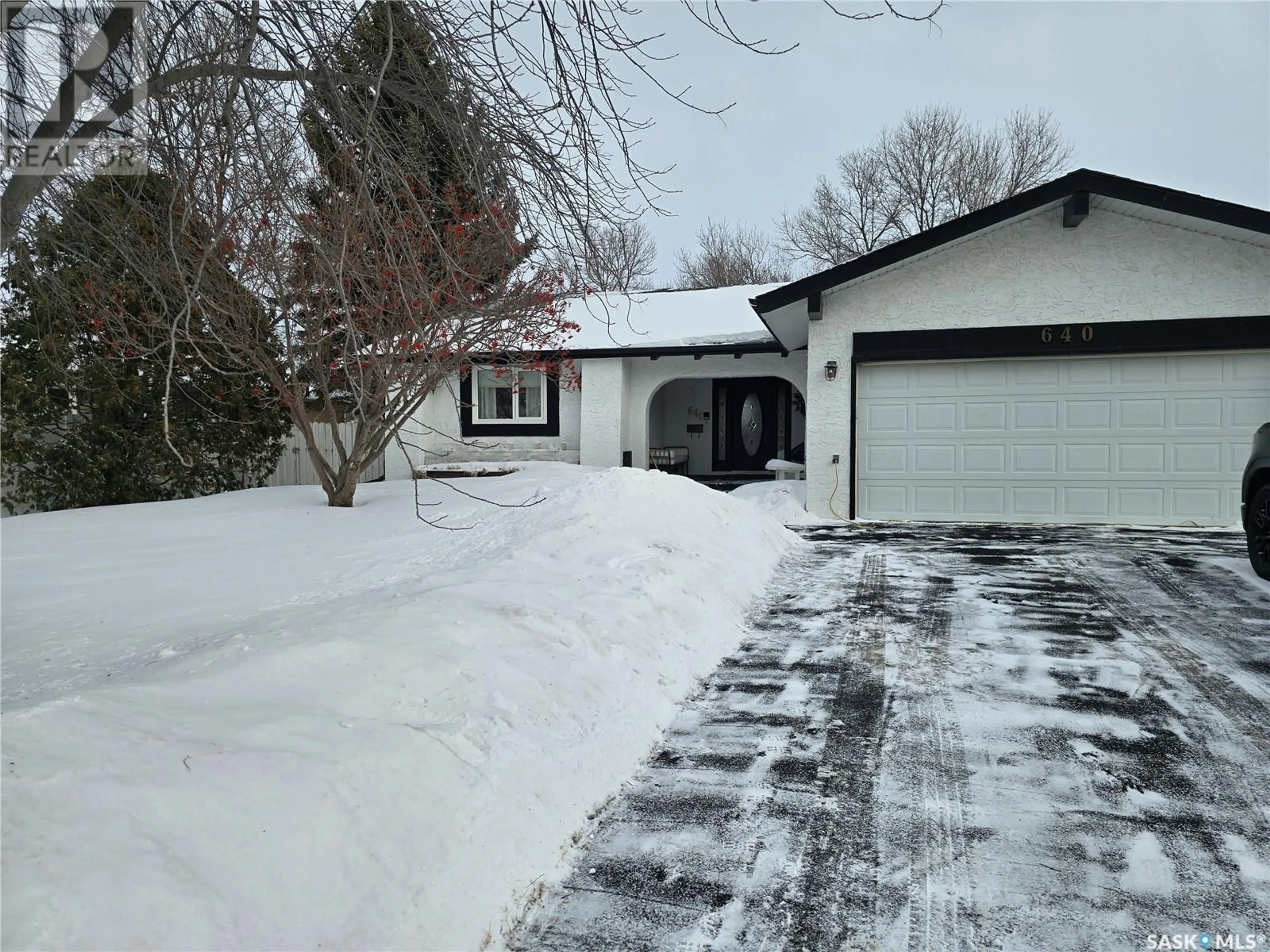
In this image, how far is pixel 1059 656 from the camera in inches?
181

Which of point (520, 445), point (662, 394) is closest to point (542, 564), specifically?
point (520, 445)

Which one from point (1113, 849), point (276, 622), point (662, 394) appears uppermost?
point (662, 394)

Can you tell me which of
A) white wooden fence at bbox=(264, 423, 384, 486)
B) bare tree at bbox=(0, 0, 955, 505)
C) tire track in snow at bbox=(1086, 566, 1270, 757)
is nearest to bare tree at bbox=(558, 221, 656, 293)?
bare tree at bbox=(0, 0, 955, 505)

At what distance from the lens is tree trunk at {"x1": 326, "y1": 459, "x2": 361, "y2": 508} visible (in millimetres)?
9164

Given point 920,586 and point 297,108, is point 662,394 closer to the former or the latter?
point 920,586

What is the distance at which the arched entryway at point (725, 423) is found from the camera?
62.3 feet

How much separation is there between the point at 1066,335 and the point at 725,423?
385 inches

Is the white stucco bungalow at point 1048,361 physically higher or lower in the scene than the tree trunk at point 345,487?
higher

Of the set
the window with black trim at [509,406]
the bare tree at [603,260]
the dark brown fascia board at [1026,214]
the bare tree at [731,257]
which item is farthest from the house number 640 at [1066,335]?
the bare tree at [731,257]

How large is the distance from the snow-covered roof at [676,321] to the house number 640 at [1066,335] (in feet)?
16.9

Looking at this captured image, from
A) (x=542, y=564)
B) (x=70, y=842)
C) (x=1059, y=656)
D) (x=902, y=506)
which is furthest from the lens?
(x=902, y=506)

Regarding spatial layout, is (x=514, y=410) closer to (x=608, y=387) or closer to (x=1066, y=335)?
(x=608, y=387)

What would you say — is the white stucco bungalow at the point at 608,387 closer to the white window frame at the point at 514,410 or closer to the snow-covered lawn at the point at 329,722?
the white window frame at the point at 514,410

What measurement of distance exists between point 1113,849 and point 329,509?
820cm
